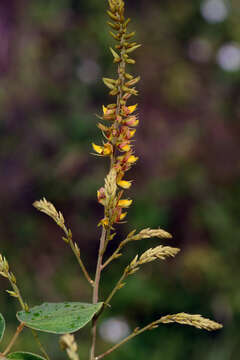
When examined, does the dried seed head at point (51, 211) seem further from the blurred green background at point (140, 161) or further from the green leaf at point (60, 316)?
the blurred green background at point (140, 161)

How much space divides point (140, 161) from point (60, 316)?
3.22 metres

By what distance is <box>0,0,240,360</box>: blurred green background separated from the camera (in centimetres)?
330

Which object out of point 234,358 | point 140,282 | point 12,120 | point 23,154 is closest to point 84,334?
point 140,282

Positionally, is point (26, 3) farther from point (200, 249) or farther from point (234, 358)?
point (234, 358)

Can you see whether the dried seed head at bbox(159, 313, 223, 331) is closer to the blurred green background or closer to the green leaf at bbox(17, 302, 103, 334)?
the green leaf at bbox(17, 302, 103, 334)

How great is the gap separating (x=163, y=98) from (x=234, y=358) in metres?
2.13

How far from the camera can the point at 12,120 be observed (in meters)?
3.94

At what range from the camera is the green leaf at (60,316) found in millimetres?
507

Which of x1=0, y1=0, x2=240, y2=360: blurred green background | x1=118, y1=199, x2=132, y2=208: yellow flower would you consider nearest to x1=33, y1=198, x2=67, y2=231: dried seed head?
x1=118, y1=199, x2=132, y2=208: yellow flower

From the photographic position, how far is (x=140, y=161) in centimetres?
375

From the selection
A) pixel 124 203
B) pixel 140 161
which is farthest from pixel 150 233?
pixel 140 161

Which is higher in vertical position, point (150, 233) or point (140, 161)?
point (150, 233)

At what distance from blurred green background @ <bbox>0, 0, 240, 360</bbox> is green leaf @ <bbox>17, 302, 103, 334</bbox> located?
2202 millimetres

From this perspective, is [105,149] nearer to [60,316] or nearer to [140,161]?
[60,316]
